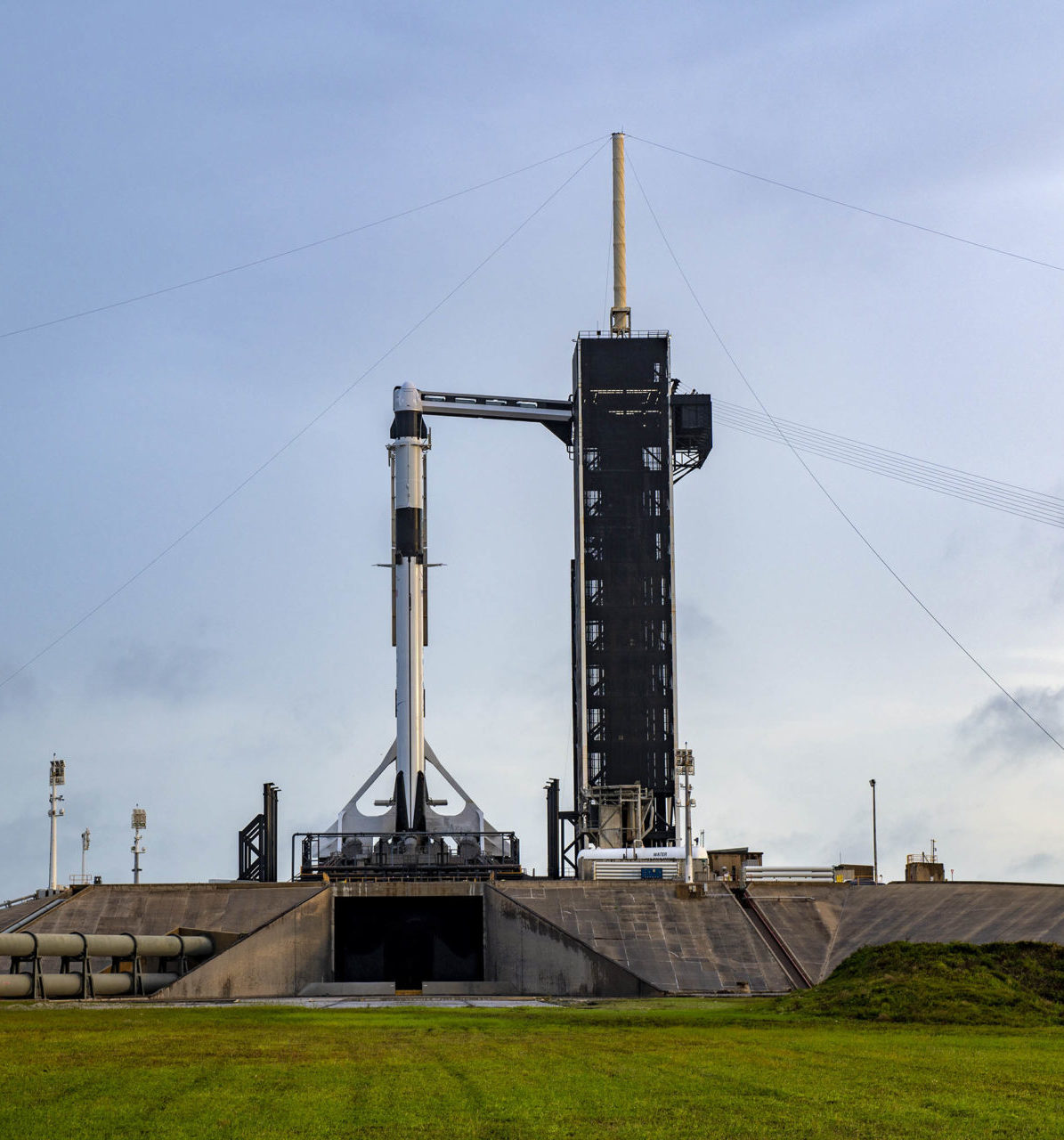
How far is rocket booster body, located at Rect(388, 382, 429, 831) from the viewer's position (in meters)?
73.9

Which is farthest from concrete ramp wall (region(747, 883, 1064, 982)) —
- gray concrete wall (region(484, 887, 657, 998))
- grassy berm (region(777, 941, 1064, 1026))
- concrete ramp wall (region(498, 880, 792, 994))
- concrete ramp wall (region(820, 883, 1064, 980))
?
grassy berm (region(777, 941, 1064, 1026))

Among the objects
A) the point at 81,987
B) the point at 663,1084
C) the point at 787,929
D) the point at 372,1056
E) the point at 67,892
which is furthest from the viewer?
the point at 67,892

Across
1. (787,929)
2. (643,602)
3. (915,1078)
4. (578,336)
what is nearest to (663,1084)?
(915,1078)

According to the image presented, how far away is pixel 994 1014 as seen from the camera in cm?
3272

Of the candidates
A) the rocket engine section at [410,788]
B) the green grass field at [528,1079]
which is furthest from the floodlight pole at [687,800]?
the green grass field at [528,1079]

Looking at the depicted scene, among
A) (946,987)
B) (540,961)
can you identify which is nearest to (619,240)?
(540,961)

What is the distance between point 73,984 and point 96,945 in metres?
1.24

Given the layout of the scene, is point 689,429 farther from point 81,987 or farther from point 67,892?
point 81,987

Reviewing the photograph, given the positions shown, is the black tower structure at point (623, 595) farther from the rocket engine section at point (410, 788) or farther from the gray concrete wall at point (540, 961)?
the gray concrete wall at point (540, 961)

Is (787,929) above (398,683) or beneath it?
beneath

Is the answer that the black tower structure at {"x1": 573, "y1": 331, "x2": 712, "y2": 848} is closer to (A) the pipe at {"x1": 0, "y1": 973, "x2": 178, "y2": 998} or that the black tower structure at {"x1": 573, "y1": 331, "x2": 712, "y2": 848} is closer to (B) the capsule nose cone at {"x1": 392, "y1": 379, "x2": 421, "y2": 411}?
(B) the capsule nose cone at {"x1": 392, "y1": 379, "x2": 421, "y2": 411}

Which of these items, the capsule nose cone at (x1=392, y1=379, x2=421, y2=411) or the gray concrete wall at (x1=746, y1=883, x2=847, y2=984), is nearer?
the gray concrete wall at (x1=746, y1=883, x2=847, y2=984)

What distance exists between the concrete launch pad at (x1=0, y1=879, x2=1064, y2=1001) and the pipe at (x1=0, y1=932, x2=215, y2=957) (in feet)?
3.14

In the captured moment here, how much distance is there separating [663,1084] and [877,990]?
16.6 m
